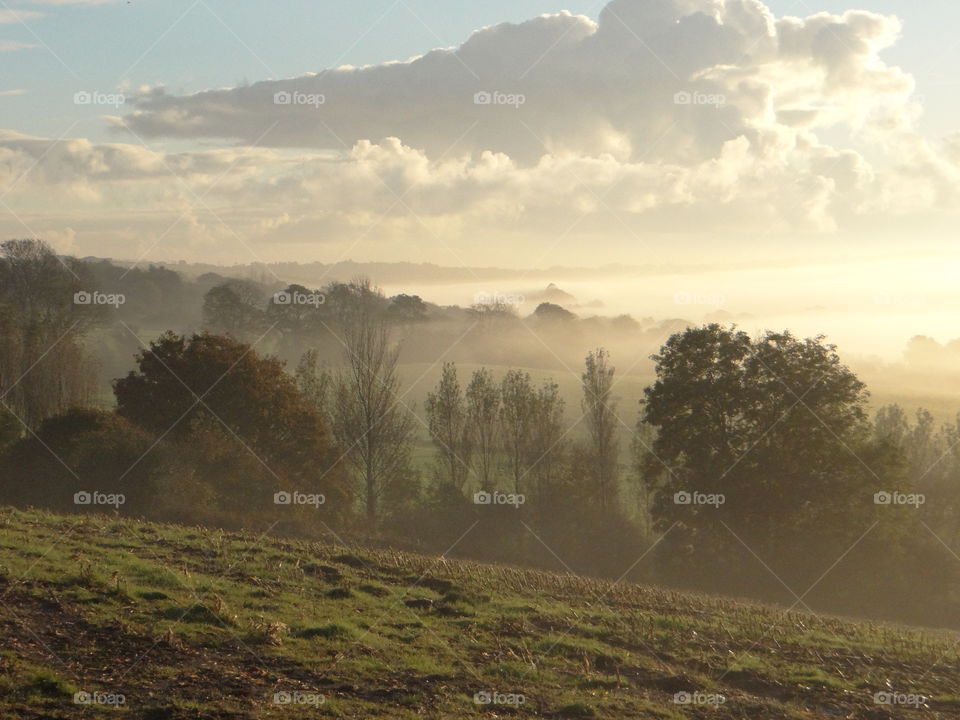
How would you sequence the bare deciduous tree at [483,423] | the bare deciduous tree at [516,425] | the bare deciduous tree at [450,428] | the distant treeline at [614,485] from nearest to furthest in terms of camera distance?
1. the distant treeline at [614,485]
2. the bare deciduous tree at [516,425]
3. the bare deciduous tree at [450,428]
4. the bare deciduous tree at [483,423]

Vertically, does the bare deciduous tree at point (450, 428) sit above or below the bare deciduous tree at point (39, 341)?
below

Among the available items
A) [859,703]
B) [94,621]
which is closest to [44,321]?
[94,621]

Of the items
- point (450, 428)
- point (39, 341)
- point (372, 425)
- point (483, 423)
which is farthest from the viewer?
point (450, 428)

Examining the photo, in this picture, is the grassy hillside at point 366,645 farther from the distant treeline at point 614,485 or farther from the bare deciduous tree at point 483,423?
the bare deciduous tree at point 483,423

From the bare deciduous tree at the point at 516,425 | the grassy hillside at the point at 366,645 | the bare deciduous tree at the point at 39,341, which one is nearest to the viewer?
the grassy hillside at the point at 366,645

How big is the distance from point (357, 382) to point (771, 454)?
3330 cm

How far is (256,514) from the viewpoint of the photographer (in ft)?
145

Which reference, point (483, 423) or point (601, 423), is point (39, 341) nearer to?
point (483, 423)

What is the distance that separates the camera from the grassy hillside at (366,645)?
46.1ft

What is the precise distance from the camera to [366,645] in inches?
685

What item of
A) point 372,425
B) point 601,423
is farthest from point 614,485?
point 372,425

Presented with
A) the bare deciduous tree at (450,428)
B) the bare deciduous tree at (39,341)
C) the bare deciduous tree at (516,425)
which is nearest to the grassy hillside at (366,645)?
the bare deciduous tree at (39,341)

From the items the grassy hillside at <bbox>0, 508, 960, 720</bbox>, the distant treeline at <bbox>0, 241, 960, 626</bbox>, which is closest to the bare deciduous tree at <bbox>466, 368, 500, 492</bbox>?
the distant treeline at <bbox>0, 241, 960, 626</bbox>

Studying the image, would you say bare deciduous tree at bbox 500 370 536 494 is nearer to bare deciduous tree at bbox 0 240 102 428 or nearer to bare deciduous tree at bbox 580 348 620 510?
bare deciduous tree at bbox 580 348 620 510
